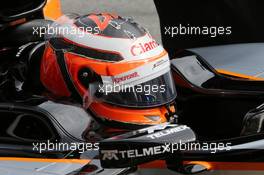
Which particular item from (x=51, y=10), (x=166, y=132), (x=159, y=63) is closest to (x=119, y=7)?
(x=51, y=10)

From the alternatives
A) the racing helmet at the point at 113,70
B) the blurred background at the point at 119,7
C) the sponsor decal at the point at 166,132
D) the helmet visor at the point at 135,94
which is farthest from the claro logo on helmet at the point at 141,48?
the blurred background at the point at 119,7

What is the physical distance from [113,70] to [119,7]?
3.23 metres

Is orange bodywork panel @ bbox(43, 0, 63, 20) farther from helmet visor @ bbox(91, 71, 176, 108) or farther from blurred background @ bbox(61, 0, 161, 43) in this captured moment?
blurred background @ bbox(61, 0, 161, 43)

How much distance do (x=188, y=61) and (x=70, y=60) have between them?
2.40 feet

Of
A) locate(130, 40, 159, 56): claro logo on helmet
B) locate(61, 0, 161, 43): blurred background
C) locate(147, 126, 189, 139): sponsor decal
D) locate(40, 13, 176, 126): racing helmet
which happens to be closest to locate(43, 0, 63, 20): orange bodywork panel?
locate(40, 13, 176, 126): racing helmet

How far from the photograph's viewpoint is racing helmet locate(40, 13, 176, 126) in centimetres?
269

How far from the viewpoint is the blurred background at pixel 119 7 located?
569cm

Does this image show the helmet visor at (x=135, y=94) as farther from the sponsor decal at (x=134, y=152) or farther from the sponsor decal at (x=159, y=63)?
the sponsor decal at (x=134, y=152)

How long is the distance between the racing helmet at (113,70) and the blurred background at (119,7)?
281cm

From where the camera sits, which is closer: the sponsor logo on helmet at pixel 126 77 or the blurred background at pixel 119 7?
the sponsor logo on helmet at pixel 126 77

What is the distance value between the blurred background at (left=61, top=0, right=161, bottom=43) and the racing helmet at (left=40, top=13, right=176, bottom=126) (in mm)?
2806

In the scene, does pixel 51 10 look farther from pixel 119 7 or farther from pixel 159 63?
pixel 119 7

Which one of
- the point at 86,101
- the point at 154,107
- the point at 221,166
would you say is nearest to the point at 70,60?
the point at 86,101

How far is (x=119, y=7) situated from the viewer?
585 cm
